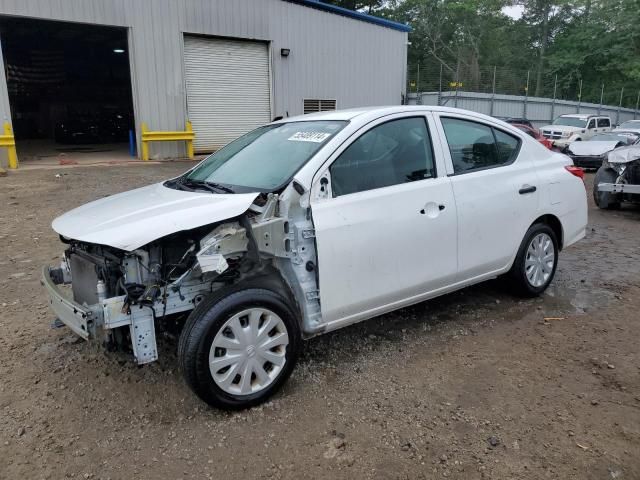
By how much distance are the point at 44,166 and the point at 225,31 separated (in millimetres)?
6664

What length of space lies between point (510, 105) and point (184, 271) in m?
29.6

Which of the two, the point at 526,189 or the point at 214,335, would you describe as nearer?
the point at 214,335

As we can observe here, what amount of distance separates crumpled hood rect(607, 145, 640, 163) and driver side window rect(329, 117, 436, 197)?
6430mm

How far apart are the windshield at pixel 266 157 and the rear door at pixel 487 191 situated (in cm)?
104

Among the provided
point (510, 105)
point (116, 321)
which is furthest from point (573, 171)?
point (510, 105)

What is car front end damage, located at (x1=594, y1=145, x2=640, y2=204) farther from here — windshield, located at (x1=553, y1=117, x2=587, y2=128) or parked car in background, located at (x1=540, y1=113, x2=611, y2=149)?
windshield, located at (x1=553, y1=117, x2=587, y2=128)

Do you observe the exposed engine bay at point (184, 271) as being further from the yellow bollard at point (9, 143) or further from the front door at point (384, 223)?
the yellow bollard at point (9, 143)

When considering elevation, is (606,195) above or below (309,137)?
below

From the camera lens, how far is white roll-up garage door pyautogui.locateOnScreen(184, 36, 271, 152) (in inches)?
626

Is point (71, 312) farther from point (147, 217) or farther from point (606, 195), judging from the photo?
point (606, 195)

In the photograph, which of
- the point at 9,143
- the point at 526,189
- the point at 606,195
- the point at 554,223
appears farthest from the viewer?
the point at 9,143

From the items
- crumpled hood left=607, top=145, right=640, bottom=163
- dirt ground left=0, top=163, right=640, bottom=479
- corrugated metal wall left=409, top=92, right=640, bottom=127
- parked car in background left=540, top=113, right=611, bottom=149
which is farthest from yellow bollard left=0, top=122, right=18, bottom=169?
corrugated metal wall left=409, top=92, right=640, bottom=127

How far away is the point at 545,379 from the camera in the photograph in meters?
3.40

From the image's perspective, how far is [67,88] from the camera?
1067 inches
